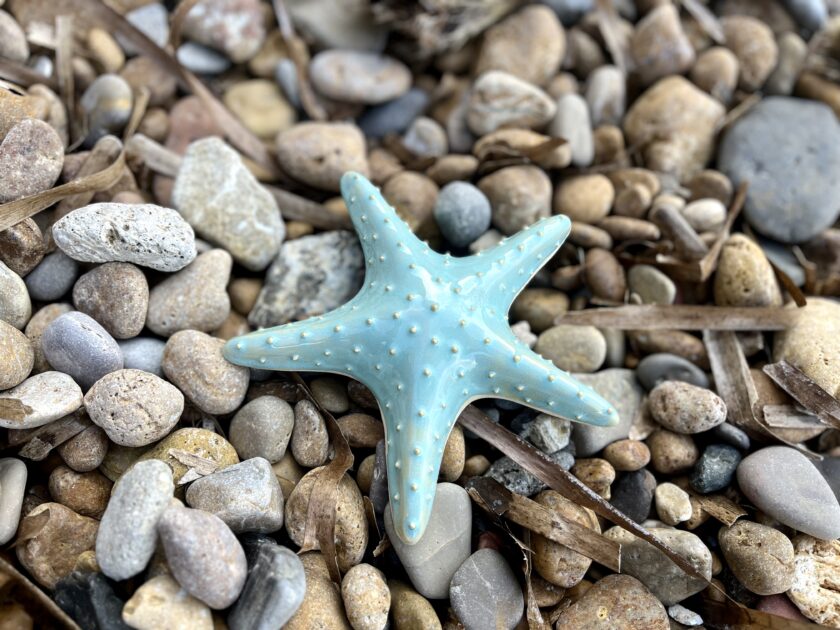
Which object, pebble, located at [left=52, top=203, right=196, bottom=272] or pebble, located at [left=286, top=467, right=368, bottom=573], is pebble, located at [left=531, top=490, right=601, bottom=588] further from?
pebble, located at [left=52, top=203, right=196, bottom=272]

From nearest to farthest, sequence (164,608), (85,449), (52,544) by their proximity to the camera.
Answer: (164,608) < (52,544) < (85,449)

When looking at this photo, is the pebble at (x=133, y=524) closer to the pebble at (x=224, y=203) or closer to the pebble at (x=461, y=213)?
the pebble at (x=224, y=203)

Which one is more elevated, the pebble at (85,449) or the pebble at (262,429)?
the pebble at (85,449)

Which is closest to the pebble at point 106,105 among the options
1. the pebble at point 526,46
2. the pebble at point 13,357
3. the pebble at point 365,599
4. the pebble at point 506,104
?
the pebble at point 13,357

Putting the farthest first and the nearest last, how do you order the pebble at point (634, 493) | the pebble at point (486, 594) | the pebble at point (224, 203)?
the pebble at point (224, 203) → the pebble at point (634, 493) → the pebble at point (486, 594)

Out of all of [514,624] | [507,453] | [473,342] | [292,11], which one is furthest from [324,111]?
[514,624]

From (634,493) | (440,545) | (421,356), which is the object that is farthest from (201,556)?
(634,493)

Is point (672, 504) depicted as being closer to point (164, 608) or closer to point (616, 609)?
point (616, 609)

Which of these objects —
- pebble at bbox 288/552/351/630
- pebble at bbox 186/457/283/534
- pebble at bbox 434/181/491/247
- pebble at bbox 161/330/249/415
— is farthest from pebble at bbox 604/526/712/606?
pebble at bbox 161/330/249/415
